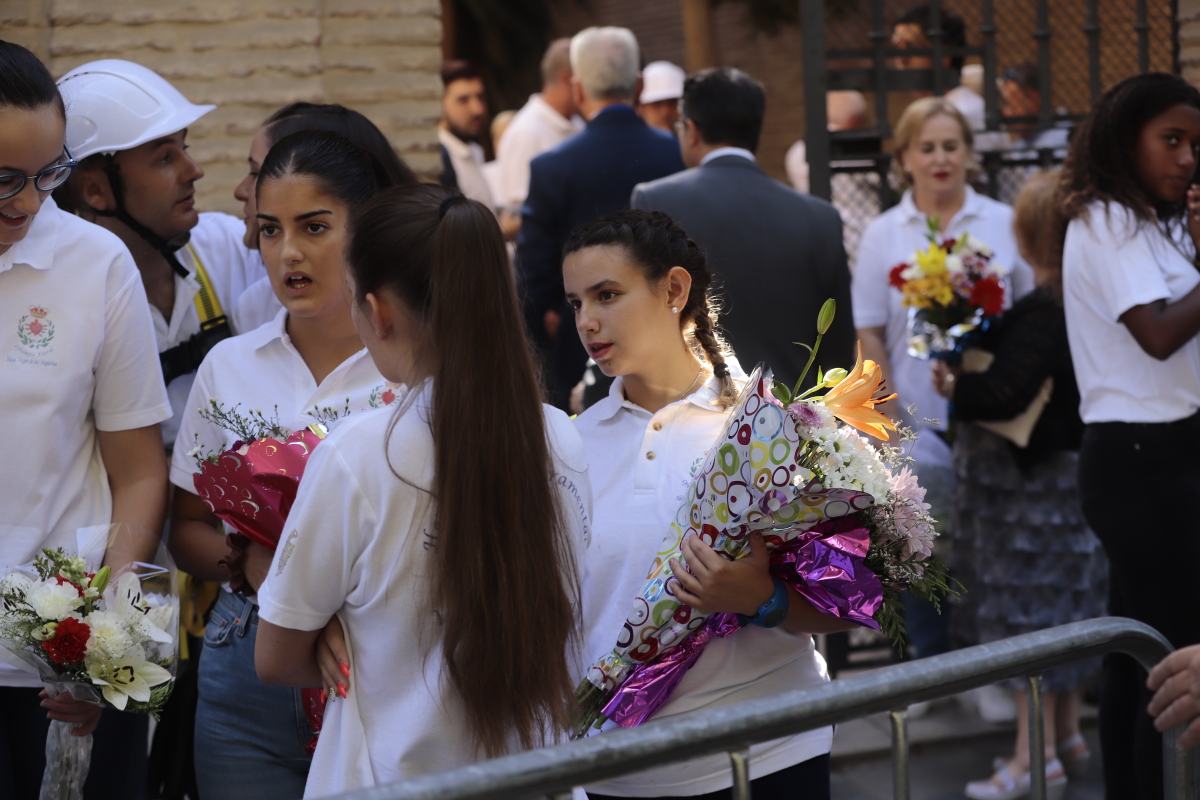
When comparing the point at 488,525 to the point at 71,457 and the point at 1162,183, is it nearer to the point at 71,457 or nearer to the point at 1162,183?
the point at 71,457

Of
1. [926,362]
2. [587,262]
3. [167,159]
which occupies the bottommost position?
[926,362]

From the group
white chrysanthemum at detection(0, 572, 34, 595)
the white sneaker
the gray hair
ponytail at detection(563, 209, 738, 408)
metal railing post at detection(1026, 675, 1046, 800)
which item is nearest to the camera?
metal railing post at detection(1026, 675, 1046, 800)

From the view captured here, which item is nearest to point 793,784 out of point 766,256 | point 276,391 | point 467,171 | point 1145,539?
point 276,391

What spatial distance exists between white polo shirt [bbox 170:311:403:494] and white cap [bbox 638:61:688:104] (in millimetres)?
5804

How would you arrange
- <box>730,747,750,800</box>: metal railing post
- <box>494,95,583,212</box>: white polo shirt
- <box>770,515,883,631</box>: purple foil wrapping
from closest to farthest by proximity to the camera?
<box>730,747,750,800</box>: metal railing post → <box>770,515,883,631</box>: purple foil wrapping → <box>494,95,583,212</box>: white polo shirt

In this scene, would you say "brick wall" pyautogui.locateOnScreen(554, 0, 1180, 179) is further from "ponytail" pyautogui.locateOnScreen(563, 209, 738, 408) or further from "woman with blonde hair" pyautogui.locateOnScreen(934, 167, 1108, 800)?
"ponytail" pyautogui.locateOnScreen(563, 209, 738, 408)

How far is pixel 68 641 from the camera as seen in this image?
8.30 ft

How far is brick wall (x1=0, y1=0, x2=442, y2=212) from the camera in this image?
5637 mm

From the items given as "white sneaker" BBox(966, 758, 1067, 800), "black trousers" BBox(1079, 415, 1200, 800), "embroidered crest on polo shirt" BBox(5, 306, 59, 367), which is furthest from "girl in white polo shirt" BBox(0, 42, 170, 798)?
"white sneaker" BBox(966, 758, 1067, 800)

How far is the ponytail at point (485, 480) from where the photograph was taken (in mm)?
2297

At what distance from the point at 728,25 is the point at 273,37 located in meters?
12.2

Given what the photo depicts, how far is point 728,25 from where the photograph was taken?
56.9 feet

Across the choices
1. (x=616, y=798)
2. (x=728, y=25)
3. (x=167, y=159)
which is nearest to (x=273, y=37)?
(x=167, y=159)

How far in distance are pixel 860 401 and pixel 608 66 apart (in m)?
4.33
